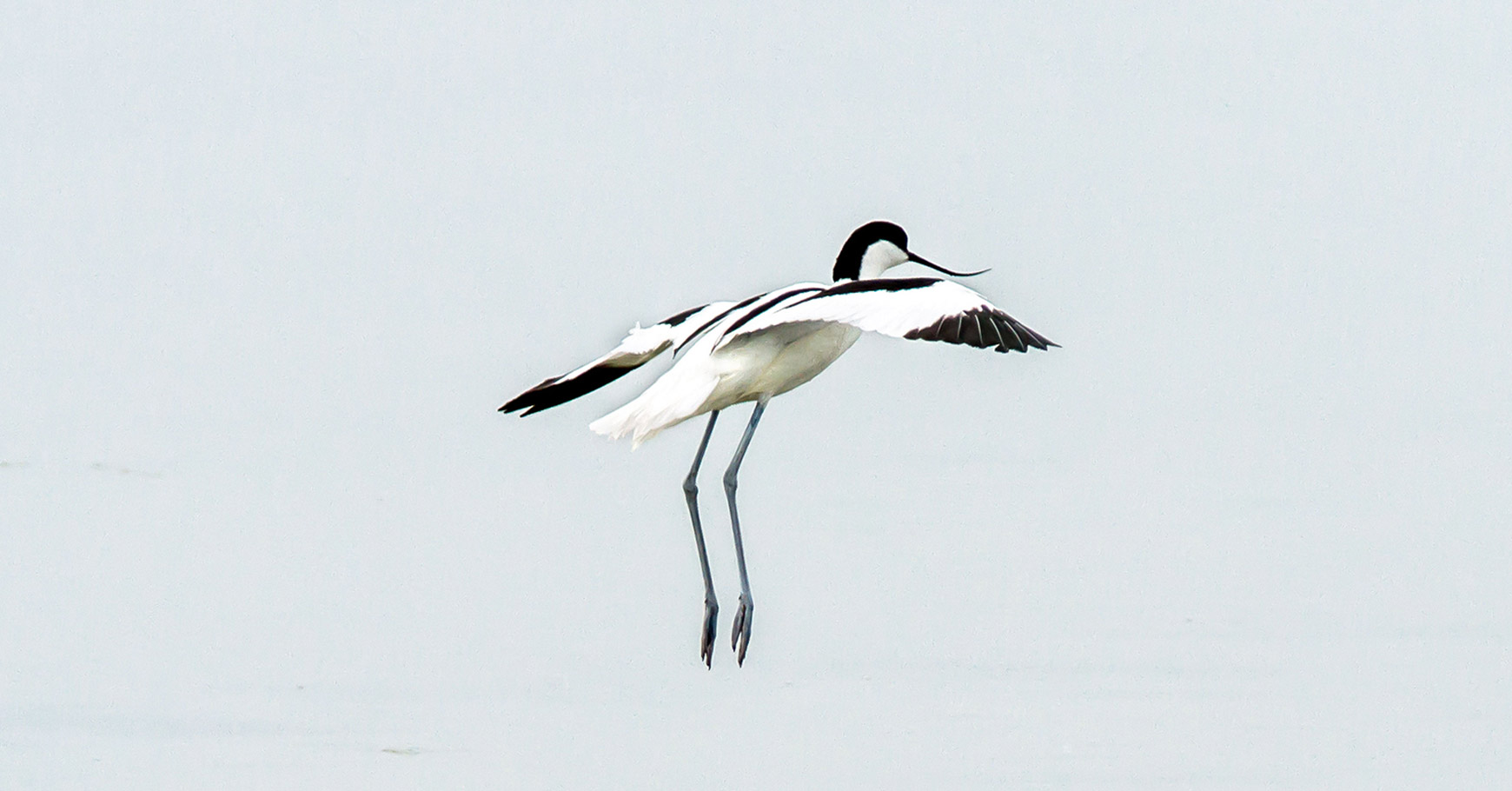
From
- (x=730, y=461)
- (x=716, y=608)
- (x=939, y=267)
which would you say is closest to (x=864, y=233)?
(x=939, y=267)

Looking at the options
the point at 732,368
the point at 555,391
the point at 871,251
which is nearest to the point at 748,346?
the point at 732,368

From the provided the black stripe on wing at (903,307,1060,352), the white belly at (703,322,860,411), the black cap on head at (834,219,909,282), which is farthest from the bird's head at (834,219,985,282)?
the black stripe on wing at (903,307,1060,352)

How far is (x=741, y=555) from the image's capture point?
25.3ft

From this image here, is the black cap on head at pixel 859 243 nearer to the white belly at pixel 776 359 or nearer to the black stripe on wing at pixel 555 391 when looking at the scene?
the white belly at pixel 776 359

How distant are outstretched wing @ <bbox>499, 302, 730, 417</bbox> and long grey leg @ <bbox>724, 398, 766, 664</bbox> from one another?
1.26 feet

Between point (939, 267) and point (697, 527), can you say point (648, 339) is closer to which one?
point (697, 527)

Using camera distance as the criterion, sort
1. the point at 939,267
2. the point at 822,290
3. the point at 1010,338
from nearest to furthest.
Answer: the point at 1010,338
the point at 822,290
the point at 939,267

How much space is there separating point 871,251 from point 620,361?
1.04 metres

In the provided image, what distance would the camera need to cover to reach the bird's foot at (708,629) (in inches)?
300

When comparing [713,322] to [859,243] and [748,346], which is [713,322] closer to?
[748,346]

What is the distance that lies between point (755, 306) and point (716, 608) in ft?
3.27

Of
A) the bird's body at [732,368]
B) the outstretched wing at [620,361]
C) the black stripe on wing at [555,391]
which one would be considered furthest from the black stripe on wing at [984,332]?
the black stripe on wing at [555,391]

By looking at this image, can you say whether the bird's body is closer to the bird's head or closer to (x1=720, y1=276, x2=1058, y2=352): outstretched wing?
(x1=720, y1=276, x2=1058, y2=352): outstretched wing

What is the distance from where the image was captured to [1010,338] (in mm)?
6742
